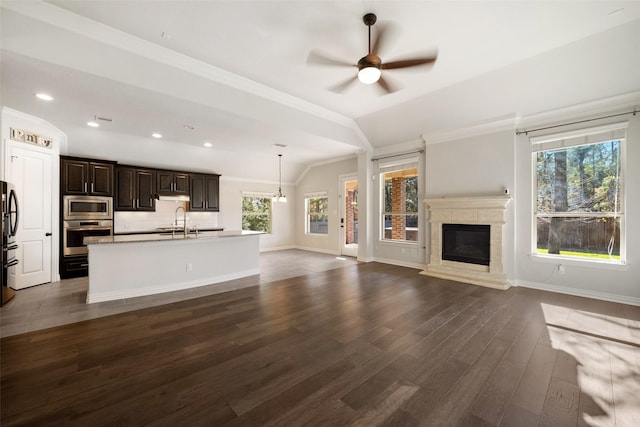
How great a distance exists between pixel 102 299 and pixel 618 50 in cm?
740

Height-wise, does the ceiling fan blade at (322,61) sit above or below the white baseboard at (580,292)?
above

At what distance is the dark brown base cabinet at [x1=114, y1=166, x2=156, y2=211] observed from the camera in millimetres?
6277

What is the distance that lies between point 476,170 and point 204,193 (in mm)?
6823

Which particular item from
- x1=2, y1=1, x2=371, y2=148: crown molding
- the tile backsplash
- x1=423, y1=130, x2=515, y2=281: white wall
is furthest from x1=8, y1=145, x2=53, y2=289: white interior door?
x1=423, y1=130, x2=515, y2=281: white wall

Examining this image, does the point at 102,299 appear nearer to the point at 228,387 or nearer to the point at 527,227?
the point at 228,387

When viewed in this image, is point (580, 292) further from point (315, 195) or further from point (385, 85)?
point (315, 195)

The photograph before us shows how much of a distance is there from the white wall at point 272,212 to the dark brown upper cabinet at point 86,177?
2902 mm

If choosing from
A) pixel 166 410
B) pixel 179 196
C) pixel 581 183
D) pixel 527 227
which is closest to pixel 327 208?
pixel 179 196

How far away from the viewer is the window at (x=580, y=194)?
151 inches

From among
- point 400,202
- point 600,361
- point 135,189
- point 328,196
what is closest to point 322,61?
point 600,361

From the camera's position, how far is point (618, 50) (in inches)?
125

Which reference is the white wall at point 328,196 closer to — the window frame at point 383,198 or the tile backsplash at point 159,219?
the window frame at point 383,198

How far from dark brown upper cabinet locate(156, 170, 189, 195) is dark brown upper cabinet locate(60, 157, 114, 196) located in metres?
1.08

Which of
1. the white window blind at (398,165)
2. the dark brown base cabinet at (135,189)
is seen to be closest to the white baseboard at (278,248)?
the dark brown base cabinet at (135,189)
